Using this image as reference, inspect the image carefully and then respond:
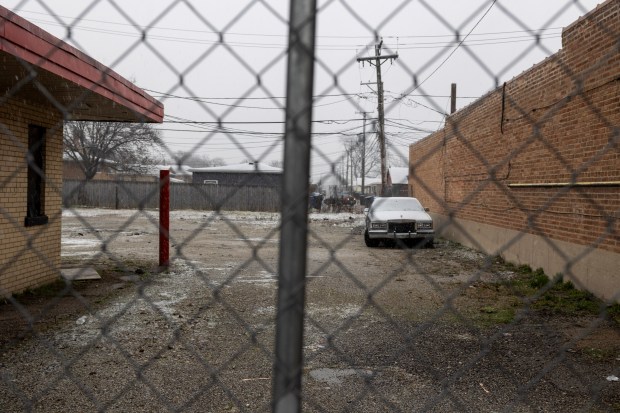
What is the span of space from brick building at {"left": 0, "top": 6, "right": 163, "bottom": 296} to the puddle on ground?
8.39ft

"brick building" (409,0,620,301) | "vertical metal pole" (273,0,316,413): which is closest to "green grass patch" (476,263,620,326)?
"brick building" (409,0,620,301)

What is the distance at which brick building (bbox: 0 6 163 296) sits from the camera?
175 inches

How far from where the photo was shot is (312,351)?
473 centimetres

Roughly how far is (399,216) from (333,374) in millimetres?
9171

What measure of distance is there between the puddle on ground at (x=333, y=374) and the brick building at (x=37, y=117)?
256 cm

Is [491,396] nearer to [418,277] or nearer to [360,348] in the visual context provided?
[360,348]

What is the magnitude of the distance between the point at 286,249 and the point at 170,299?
6.32 m

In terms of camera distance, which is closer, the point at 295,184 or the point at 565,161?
the point at 295,184

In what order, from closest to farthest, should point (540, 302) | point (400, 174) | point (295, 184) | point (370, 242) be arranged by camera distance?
1. point (295, 184)
2. point (400, 174)
3. point (540, 302)
4. point (370, 242)

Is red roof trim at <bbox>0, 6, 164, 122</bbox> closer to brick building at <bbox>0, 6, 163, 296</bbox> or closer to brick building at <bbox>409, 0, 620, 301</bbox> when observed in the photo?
brick building at <bbox>0, 6, 163, 296</bbox>

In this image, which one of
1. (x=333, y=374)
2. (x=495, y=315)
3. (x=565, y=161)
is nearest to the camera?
(x=333, y=374)

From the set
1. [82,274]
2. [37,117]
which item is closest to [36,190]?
[37,117]

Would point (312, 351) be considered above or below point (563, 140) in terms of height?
below

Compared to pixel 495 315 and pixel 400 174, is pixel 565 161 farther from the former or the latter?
pixel 400 174
